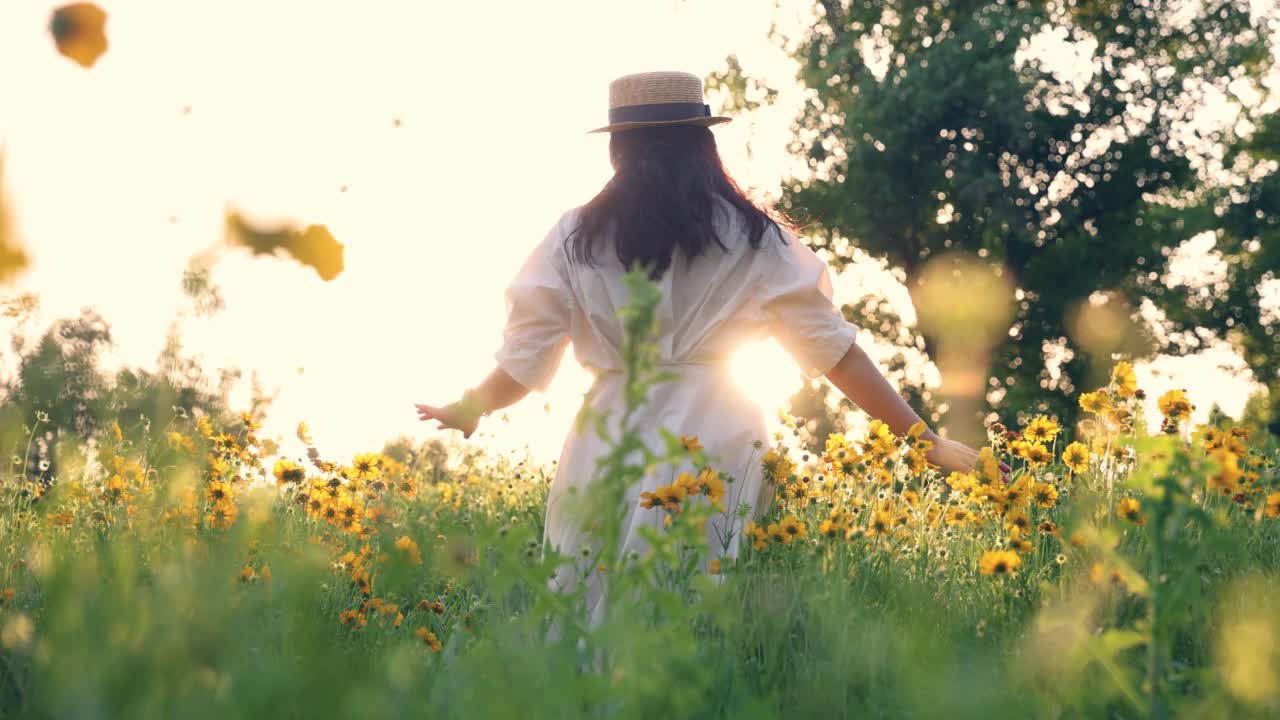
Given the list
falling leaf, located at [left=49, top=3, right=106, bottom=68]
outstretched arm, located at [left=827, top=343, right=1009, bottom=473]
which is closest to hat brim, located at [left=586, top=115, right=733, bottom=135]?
outstretched arm, located at [left=827, top=343, right=1009, bottom=473]

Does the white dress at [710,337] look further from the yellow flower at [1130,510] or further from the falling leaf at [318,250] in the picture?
the falling leaf at [318,250]

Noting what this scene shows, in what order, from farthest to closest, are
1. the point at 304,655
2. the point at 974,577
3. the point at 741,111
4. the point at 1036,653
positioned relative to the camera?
the point at 741,111 < the point at 974,577 < the point at 1036,653 < the point at 304,655

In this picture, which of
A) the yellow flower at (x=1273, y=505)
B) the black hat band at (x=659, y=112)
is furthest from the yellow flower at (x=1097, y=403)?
the black hat band at (x=659, y=112)

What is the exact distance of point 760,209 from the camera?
300 cm

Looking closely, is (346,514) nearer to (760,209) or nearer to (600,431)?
(760,209)

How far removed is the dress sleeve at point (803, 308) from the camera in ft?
9.48

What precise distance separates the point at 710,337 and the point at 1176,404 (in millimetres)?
1239

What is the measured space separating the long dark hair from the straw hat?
3cm

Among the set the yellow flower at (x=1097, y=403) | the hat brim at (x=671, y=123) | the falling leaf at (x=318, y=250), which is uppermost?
the hat brim at (x=671, y=123)

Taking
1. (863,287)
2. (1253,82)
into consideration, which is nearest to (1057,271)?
(863,287)

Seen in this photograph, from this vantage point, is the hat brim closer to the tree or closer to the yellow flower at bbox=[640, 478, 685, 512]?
the yellow flower at bbox=[640, 478, 685, 512]

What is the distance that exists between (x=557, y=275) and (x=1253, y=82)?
1553 cm

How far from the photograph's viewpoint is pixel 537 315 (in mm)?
3066

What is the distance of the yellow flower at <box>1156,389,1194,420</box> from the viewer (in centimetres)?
282
